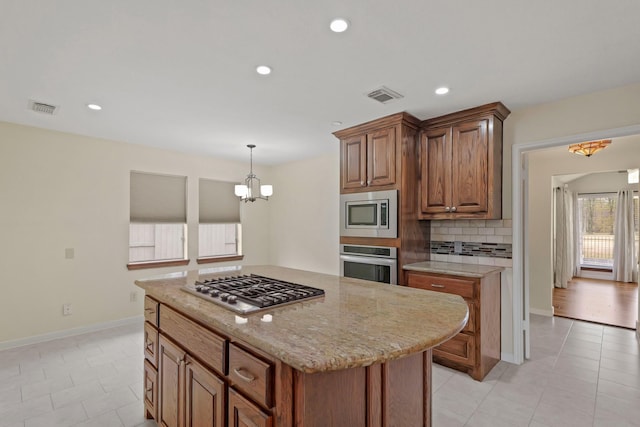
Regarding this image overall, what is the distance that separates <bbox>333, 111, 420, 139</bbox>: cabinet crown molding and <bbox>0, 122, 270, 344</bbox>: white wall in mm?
2903

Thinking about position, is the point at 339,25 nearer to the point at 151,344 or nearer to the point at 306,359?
the point at 306,359

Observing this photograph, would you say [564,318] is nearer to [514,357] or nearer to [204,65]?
[514,357]

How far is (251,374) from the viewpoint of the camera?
3.77ft

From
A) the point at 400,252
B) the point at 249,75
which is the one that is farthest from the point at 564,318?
the point at 249,75

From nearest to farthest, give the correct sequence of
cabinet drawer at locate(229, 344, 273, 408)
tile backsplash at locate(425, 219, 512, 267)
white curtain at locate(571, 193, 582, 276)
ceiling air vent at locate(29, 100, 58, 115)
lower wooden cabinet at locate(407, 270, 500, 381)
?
1. cabinet drawer at locate(229, 344, 273, 408)
2. lower wooden cabinet at locate(407, 270, 500, 381)
3. ceiling air vent at locate(29, 100, 58, 115)
4. tile backsplash at locate(425, 219, 512, 267)
5. white curtain at locate(571, 193, 582, 276)

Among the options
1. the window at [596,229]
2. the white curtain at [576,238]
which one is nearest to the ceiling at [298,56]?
the white curtain at [576,238]

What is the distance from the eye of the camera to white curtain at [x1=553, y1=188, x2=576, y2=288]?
21.5ft

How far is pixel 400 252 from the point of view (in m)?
3.13

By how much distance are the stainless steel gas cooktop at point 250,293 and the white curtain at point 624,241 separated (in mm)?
8499

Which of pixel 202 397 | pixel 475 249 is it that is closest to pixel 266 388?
pixel 202 397

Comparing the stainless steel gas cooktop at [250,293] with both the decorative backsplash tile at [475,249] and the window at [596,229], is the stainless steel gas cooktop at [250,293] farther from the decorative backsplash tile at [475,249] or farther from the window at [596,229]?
the window at [596,229]

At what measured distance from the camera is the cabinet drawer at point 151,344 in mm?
1939

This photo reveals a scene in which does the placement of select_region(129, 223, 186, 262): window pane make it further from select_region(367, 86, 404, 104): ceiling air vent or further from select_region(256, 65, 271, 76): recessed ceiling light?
select_region(367, 86, 404, 104): ceiling air vent

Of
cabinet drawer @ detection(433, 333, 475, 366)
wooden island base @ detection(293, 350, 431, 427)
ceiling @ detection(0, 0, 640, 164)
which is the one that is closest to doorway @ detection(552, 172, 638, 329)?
cabinet drawer @ detection(433, 333, 475, 366)
